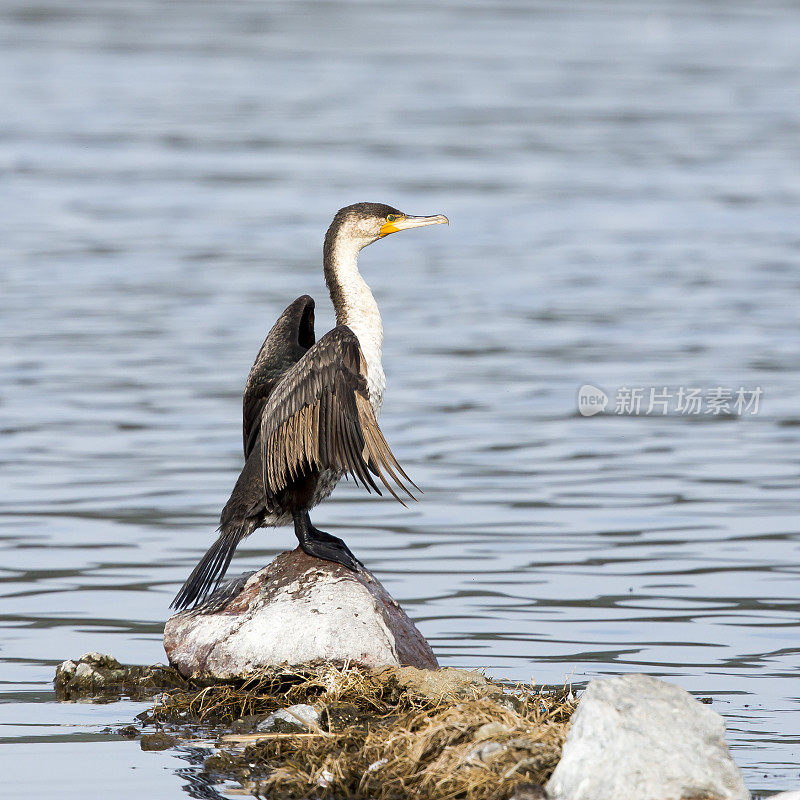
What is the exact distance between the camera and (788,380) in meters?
12.1

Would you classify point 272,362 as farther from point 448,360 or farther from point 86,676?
point 448,360

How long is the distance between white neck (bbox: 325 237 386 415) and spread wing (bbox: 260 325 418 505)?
17 centimetres

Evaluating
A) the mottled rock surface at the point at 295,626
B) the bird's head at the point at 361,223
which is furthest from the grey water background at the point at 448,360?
the bird's head at the point at 361,223

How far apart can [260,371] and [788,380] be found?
19.3 ft

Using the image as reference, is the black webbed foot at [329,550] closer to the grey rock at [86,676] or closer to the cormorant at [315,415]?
the cormorant at [315,415]

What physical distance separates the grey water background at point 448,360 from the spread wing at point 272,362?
979mm

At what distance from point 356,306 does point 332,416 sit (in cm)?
64

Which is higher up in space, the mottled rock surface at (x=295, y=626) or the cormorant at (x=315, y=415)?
the cormorant at (x=315, y=415)

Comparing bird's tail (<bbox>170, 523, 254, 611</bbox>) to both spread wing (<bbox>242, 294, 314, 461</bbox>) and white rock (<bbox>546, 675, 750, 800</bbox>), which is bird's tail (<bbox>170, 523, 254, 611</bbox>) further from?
white rock (<bbox>546, 675, 750, 800</bbox>)

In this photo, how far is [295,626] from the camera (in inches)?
254

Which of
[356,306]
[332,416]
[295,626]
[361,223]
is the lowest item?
[295,626]

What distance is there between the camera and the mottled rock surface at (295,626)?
639cm

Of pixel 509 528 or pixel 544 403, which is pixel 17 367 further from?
pixel 509 528

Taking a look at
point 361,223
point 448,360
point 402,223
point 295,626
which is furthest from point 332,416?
point 448,360
